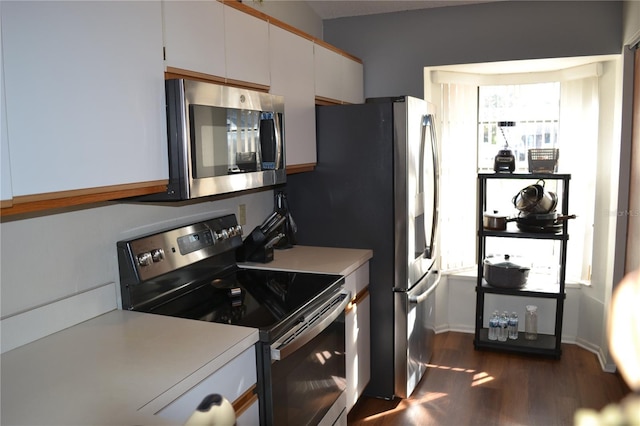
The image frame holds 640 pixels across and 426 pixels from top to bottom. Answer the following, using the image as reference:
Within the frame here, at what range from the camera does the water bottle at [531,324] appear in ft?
12.5

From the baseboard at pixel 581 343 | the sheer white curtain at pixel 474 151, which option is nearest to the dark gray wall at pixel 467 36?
the sheer white curtain at pixel 474 151

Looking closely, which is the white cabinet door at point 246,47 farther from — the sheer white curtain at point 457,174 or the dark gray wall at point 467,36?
the sheer white curtain at point 457,174

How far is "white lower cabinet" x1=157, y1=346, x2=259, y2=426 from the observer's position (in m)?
1.43

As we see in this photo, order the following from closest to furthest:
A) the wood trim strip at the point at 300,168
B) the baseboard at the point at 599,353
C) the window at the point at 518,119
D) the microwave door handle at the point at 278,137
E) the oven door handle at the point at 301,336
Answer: the oven door handle at the point at 301,336, the microwave door handle at the point at 278,137, the wood trim strip at the point at 300,168, the baseboard at the point at 599,353, the window at the point at 518,119

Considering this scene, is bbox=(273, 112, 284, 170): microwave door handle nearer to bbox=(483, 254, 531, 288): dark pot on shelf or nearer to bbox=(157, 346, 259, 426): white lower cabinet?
bbox=(157, 346, 259, 426): white lower cabinet

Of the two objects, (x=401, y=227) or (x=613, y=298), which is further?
(x=613, y=298)

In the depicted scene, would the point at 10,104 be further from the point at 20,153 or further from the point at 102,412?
the point at 102,412

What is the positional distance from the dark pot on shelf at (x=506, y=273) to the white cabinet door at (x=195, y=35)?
2.47 metres

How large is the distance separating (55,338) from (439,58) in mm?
2941

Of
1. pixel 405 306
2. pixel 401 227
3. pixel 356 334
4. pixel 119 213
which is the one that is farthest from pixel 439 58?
pixel 119 213

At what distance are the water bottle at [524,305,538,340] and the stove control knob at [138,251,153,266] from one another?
281cm

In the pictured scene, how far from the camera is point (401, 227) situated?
2926 millimetres

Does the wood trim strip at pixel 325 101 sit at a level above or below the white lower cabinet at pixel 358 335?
above

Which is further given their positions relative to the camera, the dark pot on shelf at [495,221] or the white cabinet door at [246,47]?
the dark pot on shelf at [495,221]
